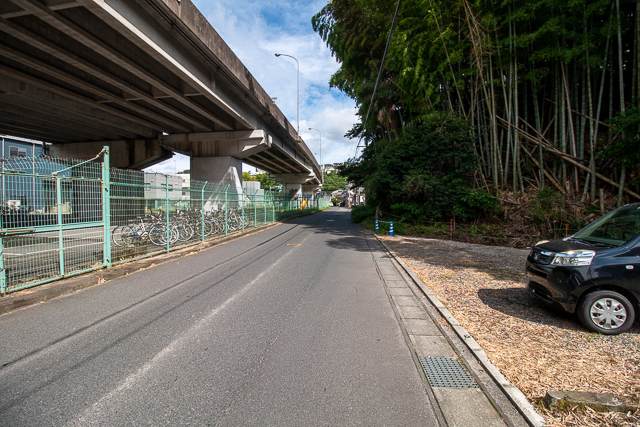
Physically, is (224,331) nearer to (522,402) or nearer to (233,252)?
(522,402)

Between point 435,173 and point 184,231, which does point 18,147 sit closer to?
point 184,231

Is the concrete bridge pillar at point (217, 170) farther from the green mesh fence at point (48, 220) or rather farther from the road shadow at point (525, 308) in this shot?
the road shadow at point (525, 308)

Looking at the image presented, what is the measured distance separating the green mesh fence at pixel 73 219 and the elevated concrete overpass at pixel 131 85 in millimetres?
3391

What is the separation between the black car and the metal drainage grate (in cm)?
197

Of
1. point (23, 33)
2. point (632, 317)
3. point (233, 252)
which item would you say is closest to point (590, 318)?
point (632, 317)

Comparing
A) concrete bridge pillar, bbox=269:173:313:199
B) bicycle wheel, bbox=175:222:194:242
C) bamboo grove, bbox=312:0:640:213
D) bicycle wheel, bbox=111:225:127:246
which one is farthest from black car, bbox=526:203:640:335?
concrete bridge pillar, bbox=269:173:313:199

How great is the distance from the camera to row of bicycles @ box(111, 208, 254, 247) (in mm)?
8570

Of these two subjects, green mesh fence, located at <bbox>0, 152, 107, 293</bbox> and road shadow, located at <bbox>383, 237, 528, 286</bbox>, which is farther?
road shadow, located at <bbox>383, 237, 528, 286</bbox>

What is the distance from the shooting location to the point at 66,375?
2979 millimetres

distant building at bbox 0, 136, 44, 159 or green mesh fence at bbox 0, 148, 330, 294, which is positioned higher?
distant building at bbox 0, 136, 44, 159

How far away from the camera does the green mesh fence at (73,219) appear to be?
5383 millimetres

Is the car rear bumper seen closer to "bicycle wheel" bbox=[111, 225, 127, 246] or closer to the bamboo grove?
"bicycle wheel" bbox=[111, 225, 127, 246]

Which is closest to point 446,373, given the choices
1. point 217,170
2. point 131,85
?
point 131,85

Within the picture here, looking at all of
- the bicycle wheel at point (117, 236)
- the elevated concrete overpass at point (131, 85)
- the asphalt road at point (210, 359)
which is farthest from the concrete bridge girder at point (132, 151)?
the asphalt road at point (210, 359)
